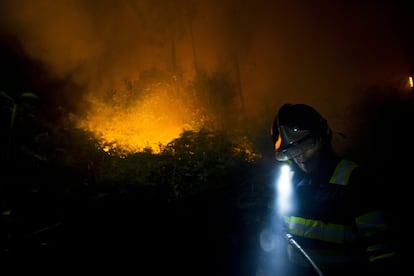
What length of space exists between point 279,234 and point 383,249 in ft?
2.79

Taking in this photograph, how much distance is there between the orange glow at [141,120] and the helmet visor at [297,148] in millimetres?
8721

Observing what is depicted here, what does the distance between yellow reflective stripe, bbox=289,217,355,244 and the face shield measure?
467 mm

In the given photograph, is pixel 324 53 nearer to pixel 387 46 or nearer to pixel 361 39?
pixel 361 39

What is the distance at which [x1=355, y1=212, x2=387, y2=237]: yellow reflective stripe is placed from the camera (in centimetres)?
158

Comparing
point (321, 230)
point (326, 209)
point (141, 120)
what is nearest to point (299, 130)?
point (326, 209)

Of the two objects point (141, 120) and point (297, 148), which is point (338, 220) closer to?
point (297, 148)

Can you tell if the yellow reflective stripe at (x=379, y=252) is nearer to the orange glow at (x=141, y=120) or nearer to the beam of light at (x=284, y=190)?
the beam of light at (x=284, y=190)

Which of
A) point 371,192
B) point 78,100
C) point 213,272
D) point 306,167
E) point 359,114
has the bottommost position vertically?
point 213,272

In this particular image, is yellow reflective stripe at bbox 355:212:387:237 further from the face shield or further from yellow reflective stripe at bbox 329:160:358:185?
the face shield

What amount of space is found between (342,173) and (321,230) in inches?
15.3

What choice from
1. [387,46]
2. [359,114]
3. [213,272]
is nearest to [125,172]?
[213,272]

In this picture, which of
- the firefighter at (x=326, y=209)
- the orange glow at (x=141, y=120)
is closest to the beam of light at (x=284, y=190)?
the firefighter at (x=326, y=209)

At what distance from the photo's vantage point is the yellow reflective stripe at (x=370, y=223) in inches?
62.1

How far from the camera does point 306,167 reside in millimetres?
2162
